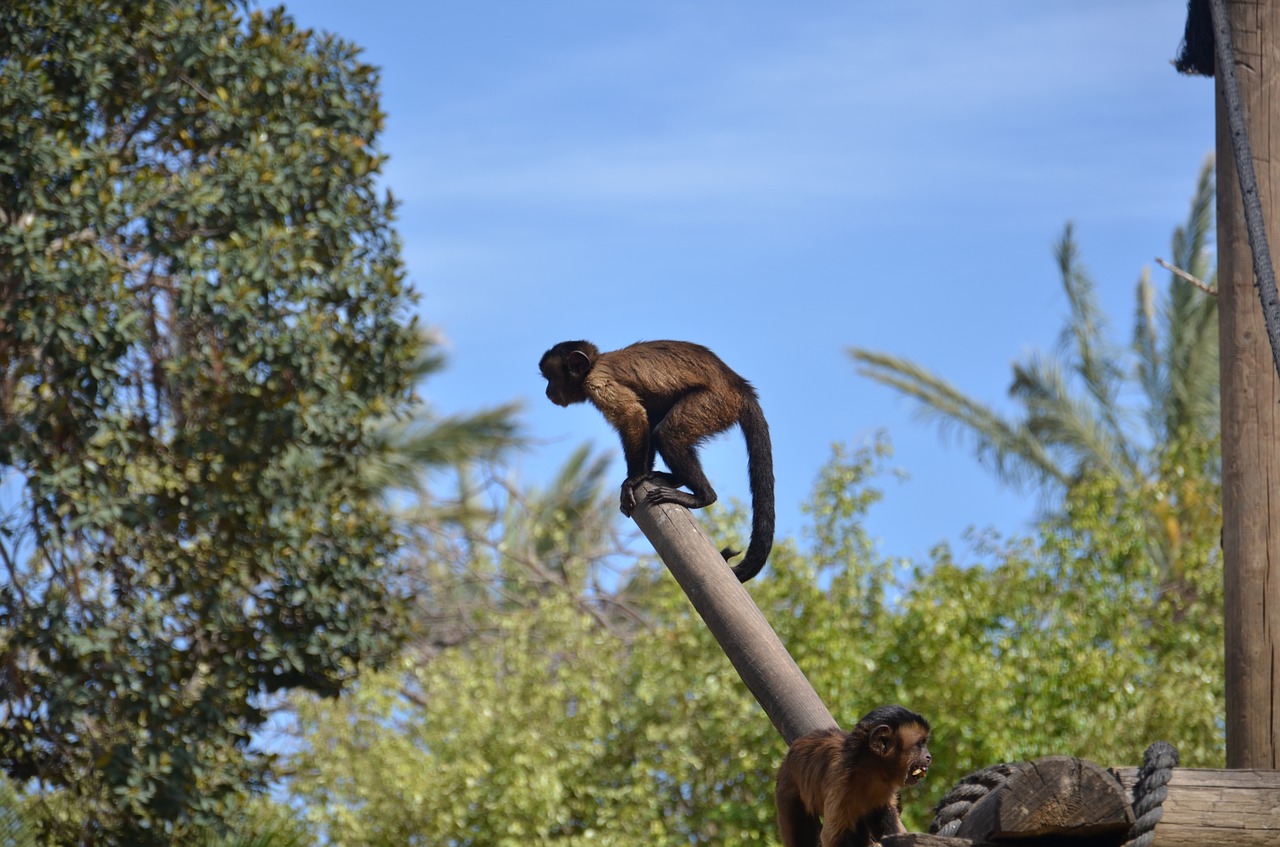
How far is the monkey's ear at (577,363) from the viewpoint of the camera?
564 cm

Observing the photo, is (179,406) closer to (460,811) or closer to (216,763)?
(216,763)

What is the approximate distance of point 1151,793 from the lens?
2693mm

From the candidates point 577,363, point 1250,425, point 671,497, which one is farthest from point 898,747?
point 577,363

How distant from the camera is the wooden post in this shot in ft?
12.0

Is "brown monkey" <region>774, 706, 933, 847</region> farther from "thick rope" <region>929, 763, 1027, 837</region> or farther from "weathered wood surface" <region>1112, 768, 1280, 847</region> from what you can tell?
"weathered wood surface" <region>1112, 768, 1280, 847</region>

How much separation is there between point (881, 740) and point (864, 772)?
0.08m

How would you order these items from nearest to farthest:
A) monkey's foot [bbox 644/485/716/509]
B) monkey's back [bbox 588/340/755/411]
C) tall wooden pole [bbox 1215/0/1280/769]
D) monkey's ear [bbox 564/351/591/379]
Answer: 1. tall wooden pole [bbox 1215/0/1280/769]
2. monkey's foot [bbox 644/485/716/509]
3. monkey's back [bbox 588/340/755/411]
4. monkey's ear [bbox 564/351/591/379]

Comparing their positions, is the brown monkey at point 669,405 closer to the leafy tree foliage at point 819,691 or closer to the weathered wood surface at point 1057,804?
the weathered wood surface at point 1057,804

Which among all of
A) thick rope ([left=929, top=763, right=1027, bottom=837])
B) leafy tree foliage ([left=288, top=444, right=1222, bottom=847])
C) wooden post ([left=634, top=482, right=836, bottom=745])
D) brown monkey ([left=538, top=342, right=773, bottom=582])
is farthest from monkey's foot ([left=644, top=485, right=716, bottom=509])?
leafy tree foliage ([left=288, top=444, right=1222, bottom=847])

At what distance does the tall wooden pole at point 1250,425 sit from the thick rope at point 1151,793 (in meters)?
1.40

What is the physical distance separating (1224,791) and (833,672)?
5.96m

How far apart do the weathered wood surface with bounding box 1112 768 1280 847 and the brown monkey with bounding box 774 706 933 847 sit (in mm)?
540

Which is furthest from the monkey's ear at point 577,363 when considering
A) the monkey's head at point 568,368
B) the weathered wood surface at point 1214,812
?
the weathered wood surface at point 1214,812

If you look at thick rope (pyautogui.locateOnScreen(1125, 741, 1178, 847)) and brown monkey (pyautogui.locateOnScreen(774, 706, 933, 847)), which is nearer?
thick rope (pyautogui.locateOnScreen(1125, 741, 1178, 847))
